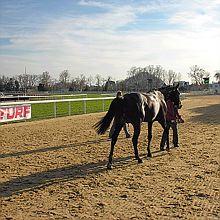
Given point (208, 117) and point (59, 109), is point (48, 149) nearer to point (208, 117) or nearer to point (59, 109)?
point (208, 117)

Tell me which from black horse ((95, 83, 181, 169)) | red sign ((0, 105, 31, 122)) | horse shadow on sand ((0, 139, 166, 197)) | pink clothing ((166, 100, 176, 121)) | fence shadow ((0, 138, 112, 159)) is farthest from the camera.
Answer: red sign ((0, 105, 31, 122))

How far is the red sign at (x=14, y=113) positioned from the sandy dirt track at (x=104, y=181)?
5.29m

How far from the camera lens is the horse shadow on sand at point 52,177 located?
5871 mm

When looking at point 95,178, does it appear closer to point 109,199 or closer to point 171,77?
point 109,199

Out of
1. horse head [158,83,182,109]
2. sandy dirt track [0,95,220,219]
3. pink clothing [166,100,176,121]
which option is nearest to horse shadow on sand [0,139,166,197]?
sandy dirt track [0,95,220,219]

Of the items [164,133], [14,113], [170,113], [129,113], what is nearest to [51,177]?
[129,113]

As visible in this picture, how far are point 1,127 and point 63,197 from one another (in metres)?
10.1

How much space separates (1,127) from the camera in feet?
48.3

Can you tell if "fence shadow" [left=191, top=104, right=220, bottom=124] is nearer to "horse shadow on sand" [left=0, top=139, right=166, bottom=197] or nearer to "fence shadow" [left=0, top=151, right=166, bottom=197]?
"horse shadow on sand" [left=0, top=139, right=166, bottom=197]

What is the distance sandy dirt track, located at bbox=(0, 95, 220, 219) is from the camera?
187 inches

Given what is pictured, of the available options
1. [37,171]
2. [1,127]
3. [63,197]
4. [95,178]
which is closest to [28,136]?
[1,127]

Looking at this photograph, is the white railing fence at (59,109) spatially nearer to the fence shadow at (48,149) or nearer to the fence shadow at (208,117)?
the fence shadow at (48,149)

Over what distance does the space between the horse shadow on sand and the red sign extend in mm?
9104

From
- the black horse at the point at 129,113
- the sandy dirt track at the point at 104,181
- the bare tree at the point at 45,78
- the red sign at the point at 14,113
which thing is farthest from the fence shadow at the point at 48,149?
the bare tree at the point at 45,78
